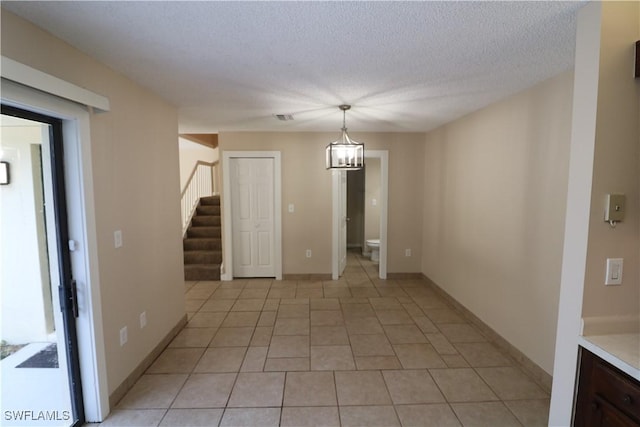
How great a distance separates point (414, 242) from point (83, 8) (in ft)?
14.9

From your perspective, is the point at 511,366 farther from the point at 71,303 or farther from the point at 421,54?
the point at 71,303

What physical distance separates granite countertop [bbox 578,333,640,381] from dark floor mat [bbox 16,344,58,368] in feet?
9.70

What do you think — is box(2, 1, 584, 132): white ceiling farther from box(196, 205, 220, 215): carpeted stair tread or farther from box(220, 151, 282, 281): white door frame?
box(196, 205, 220, 215): carpeted stair tread

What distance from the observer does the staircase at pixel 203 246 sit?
4750 millimetres

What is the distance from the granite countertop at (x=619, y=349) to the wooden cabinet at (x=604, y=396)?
0.04 m

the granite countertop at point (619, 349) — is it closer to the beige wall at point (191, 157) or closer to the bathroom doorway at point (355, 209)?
the bathroom doorway at point (355, 209)

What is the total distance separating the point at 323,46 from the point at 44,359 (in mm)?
2639

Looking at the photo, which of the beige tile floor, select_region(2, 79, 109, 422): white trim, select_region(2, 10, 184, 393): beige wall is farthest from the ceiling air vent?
the beige tile floor

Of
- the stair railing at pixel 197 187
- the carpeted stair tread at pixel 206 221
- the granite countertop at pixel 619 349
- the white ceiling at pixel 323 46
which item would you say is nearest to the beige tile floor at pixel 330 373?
the granite countertop at pixel 619 349

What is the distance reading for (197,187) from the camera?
659cm

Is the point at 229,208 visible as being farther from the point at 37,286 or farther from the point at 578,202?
the point at 578,202

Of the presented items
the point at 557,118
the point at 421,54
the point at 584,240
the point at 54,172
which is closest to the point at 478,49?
the point at 421,54

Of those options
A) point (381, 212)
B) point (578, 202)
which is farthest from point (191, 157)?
point (578, 202)

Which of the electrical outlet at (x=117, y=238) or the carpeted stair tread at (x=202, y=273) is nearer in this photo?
the electrical outlet at (x=117, y=238)
